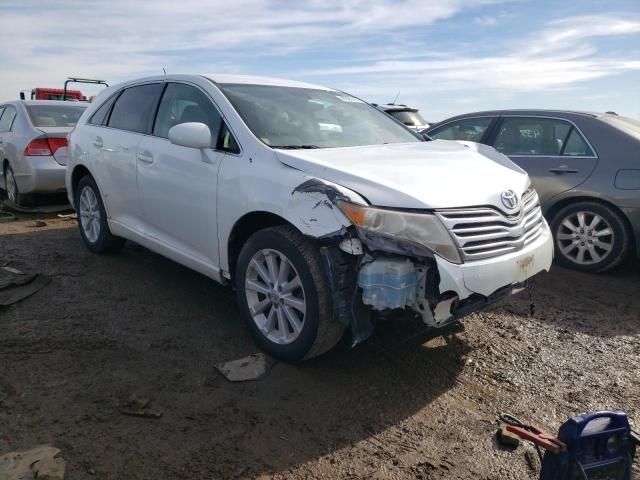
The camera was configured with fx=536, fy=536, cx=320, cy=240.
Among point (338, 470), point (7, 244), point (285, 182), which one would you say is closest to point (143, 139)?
point (285, 182)

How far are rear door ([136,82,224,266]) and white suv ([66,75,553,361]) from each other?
0.04ft

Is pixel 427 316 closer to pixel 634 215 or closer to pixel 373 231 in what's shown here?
pixel 373 231

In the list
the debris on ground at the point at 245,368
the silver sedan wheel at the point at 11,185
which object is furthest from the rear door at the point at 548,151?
the silver sedan wheel at the point at 11,185

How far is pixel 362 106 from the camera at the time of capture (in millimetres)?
4559

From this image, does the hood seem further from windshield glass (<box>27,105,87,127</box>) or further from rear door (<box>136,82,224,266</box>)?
windshield glass (<box>27,105,87,127</box>)

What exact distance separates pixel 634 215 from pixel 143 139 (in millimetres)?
4392

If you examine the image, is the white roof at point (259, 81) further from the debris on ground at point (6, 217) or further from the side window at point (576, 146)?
the debris on ground at point (6, 217)

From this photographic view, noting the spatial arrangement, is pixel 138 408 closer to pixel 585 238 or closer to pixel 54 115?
pixel 585 238

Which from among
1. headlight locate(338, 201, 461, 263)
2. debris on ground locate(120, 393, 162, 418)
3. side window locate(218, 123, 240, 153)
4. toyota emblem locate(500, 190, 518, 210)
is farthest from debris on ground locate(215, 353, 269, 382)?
toyota emblem locate(500, 190, 518, 210)

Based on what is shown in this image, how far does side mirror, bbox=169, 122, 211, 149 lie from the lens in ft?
11.3

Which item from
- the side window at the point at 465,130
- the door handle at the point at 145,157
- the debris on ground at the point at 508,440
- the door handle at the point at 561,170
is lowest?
the debris on ground at the point at 508,440

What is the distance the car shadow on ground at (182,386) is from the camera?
8.14 feet

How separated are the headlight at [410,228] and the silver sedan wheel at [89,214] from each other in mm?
3341

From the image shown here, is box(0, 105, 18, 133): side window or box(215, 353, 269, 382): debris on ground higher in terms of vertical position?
box(0, 105, 18, 133): side window
